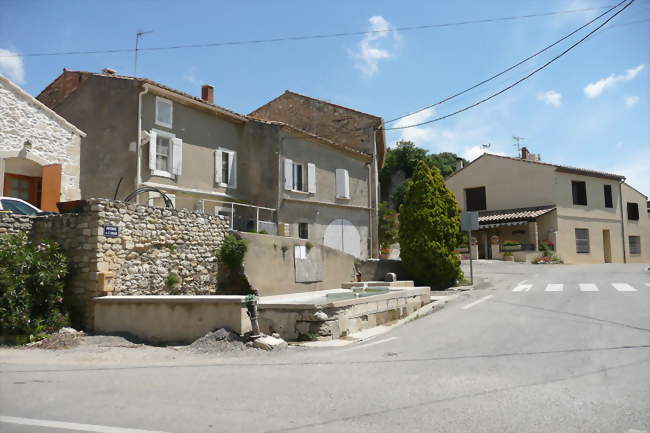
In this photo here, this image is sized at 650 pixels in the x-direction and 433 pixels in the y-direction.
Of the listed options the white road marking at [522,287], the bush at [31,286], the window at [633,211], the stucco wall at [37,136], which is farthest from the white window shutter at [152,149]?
the window at [633,211]

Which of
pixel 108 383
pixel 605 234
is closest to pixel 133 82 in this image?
pixel 108 383

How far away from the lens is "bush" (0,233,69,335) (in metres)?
8.77

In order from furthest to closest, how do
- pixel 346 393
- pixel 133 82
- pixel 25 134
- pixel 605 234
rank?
pixel 605 234
pixel 133 82
pixel 25 134
pixel 346 393

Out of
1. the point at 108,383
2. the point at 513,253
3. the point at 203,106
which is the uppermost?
the point at 203,106

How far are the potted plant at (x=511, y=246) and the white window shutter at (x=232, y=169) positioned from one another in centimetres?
1771

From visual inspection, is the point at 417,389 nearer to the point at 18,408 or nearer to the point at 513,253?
the point at 18,408

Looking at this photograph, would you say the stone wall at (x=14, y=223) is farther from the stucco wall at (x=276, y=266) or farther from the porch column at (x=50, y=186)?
the stucco wall at (x=276, y=266)

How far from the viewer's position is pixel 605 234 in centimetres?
3409

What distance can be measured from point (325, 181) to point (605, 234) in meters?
24.0

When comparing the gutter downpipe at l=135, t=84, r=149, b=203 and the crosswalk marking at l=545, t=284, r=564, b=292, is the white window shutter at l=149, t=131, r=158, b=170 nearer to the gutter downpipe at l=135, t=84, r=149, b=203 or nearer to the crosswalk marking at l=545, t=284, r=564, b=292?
the gutter downpipe at l=135, t=84, r=149, b=203

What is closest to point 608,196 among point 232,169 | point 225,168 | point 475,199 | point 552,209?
point 552,209

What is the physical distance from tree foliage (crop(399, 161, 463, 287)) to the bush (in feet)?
41.1

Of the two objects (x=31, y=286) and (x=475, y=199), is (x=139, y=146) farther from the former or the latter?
(x=475, y=199)

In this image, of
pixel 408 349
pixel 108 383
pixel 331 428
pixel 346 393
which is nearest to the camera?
pixel 331 428
